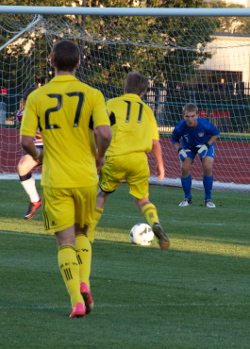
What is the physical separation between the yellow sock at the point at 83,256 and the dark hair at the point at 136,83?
3.03m

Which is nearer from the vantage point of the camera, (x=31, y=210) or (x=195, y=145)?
(x=31, y=210)

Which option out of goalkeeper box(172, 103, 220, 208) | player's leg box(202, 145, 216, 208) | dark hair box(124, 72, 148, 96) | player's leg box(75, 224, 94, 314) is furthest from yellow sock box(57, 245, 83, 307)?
player's leg box(202, 145, 216, 208)

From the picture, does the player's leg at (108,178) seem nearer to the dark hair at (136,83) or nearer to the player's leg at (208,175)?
the dark hair at (136,83)

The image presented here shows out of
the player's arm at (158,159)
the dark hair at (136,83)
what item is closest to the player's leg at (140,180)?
the player's arm at (158,159)

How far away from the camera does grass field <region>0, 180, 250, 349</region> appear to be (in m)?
4.56

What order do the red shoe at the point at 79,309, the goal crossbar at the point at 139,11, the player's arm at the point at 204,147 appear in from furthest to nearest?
the player's arm at the point at 204,147 → the goal crossbar at the point at 139,11 → the red shoe at the point at 79,309

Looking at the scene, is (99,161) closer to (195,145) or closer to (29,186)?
(29,186)

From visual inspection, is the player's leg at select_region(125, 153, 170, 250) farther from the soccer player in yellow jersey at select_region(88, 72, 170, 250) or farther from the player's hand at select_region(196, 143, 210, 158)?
the player's hand at select_region(196, 143, 210, 158)

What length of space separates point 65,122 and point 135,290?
66.3 inches

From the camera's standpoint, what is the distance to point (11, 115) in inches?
1002

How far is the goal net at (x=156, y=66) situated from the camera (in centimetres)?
1761

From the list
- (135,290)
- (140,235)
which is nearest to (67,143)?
(135,290)

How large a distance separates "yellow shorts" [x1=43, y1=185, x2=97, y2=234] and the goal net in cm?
1104

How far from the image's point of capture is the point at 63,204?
5109mm
